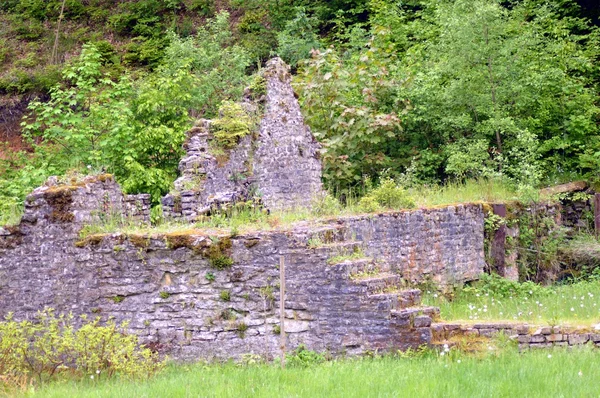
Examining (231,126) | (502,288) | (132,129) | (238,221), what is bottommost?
(502,288)

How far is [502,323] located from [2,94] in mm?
24530

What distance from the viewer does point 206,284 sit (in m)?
12.1

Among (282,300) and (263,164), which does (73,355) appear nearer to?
(282,300)

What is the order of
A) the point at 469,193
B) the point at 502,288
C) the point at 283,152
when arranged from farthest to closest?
the point at 469,193, the point at 283,152, the point at 502,288

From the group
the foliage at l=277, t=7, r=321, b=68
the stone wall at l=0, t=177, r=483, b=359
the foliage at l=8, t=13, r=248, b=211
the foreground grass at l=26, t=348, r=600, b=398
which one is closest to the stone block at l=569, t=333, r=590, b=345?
the foreground grass at l=26, t=348, r=600, b=398

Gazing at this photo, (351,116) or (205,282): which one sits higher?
(351,116)

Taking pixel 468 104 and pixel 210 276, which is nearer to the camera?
pixel 210 276

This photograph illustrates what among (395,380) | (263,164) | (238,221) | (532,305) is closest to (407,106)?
(263,164)

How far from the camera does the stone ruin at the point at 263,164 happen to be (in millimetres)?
15484

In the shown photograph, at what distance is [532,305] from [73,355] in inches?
284

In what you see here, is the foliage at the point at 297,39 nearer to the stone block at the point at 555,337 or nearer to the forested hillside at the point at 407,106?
the forested hillside at the point at 407,106

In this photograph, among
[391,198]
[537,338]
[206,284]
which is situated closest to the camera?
[537,338]

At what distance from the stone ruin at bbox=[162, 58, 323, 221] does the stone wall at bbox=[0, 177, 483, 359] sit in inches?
92.2

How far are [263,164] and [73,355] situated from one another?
20.3 feet
